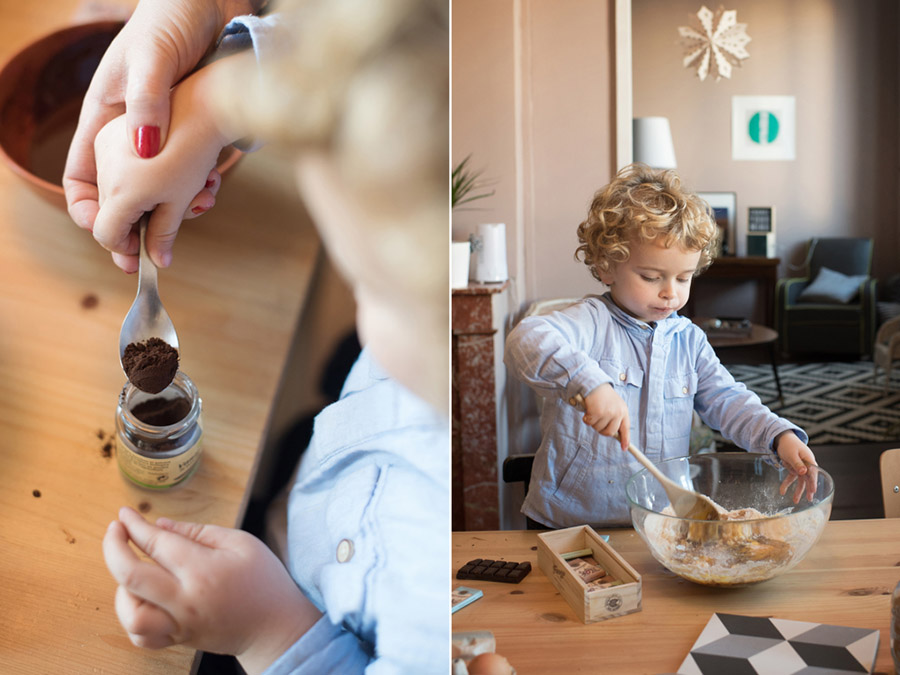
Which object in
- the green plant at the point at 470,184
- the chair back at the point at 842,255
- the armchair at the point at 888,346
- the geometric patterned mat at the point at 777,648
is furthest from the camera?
the chair back at the point at 842,255

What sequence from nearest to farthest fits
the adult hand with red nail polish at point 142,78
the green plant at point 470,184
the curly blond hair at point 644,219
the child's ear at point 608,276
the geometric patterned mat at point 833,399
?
the adult hand with red nail polish at point 142,78 → the curly blond hair at point 644,219 → the child's ear at point 608,276 → the green plant at point 470,184 → the geometric patterned mat at point 833,399

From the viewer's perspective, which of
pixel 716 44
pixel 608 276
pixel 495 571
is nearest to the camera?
pixel 495 571

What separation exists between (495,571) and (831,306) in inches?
214

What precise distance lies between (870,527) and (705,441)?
1602 millimetres

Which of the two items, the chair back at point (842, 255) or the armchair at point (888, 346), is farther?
the chair back at point (842, 255)

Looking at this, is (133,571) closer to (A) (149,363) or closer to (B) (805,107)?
(A) (149,363)

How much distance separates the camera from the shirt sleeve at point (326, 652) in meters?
0.70

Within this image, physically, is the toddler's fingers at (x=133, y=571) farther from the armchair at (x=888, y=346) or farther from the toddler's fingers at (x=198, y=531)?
the armchair at (x=888, y=346)

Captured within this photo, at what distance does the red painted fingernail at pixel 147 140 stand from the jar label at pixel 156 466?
27 centimetres

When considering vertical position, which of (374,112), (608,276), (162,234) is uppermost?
(374,112)

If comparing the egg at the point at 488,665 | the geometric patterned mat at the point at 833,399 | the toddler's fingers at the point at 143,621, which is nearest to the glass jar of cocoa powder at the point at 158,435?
the toddler's fingers at the point at 143,621

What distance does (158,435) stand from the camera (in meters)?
0.71

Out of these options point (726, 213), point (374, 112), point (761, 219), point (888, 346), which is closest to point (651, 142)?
point (888, 346)

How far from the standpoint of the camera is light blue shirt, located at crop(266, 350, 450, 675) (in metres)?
0.71
